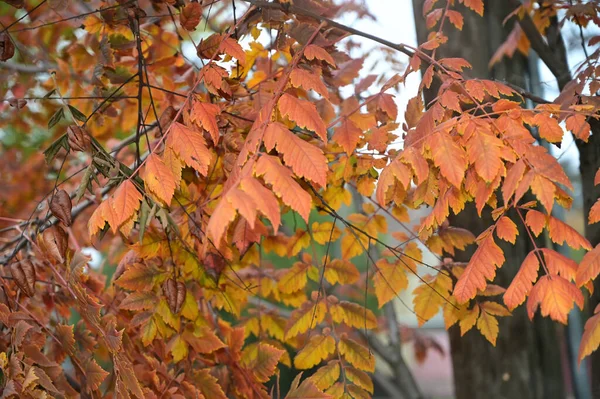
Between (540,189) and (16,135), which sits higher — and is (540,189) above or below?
below

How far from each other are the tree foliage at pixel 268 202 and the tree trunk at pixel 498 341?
0.22 ft

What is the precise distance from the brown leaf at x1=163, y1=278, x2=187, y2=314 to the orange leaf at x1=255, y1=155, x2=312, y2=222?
0.60 m

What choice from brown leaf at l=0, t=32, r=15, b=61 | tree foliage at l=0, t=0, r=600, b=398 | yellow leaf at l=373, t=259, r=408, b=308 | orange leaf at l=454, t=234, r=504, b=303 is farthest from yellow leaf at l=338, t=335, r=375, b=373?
brown leaf at l=0, t=32, r=15, b=61

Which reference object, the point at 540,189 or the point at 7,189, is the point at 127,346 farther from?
the point at 7,189

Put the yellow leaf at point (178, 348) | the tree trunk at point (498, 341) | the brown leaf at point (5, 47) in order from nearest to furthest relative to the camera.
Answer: the brown leaf at point (5, 47)
the yellow leaf at point (178, 348)
the tree trunk at point (498, 341)

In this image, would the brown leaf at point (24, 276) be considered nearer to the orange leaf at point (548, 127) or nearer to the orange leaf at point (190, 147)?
the orange leaf at point (190, 147)

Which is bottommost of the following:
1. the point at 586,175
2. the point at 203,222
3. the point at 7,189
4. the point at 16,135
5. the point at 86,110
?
the point at 203,222

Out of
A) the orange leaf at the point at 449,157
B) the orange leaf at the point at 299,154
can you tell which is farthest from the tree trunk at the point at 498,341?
the orange leaf at the point at 299,154

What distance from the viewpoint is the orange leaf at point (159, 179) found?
1150mm

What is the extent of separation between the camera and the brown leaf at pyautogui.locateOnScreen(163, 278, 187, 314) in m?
1.43

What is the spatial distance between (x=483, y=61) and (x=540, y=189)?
3.96 feet

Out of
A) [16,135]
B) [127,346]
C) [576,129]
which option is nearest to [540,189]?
[576,129]

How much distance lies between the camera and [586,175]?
178cm

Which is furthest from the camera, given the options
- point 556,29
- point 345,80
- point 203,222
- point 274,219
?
point 556,29
